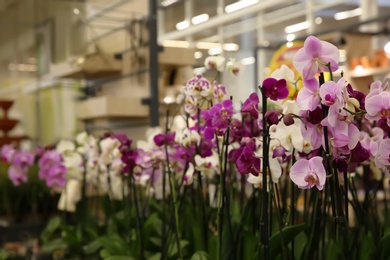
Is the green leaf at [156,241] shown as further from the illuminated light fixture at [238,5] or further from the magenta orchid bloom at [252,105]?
the illuminated light fixture at [238,5]

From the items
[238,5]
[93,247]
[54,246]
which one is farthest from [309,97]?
[238,5]

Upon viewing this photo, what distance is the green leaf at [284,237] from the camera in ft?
2.79

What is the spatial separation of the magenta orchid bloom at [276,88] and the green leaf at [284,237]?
203 mm

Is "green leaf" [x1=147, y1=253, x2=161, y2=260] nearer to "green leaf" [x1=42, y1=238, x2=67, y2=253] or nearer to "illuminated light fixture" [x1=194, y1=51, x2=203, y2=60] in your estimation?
"green leaf" [x1=42, y1=238, x2=67, y2=253]

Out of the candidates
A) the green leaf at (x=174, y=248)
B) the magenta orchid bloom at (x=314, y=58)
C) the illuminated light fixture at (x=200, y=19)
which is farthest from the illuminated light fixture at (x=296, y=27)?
the magenta orchid bloom at (x=314, y=58)

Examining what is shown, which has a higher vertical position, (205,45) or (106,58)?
(205,45)

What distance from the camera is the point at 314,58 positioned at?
72 cm

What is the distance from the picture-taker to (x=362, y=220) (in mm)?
1055

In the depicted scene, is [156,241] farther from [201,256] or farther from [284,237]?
[284,237]

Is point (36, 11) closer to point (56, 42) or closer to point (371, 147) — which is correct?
point (56, 42)

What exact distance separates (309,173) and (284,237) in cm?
19

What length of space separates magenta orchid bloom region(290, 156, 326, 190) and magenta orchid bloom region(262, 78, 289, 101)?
0.38 ft

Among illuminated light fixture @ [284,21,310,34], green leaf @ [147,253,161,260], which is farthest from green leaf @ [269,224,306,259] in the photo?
illuminated light fixture @ [284,21,310,34]

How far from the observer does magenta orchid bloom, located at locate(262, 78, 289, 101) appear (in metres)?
0.78
